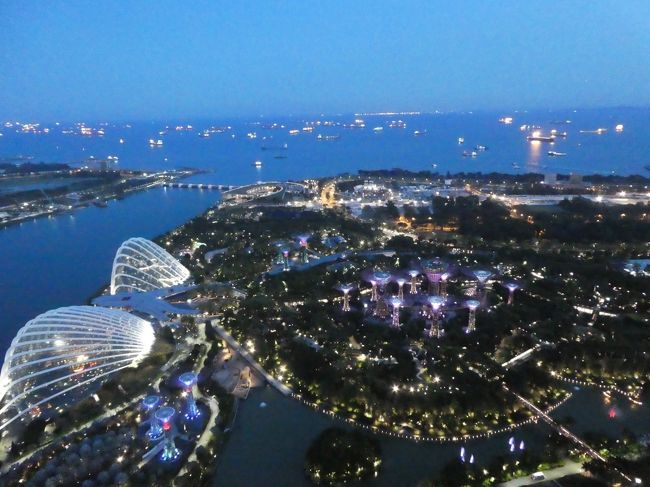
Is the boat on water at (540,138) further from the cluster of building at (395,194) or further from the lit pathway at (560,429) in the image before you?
the lit pathway at (560,429)

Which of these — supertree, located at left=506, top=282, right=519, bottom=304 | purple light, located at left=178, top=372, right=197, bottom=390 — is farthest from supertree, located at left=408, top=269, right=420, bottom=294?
purple light, located at left=178, top=372, right=197, bottom=390

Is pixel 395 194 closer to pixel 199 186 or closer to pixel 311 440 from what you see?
pixel 199 186

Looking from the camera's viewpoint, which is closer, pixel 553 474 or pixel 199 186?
pixel 553 474

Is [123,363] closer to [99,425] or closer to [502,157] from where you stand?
[99,425]

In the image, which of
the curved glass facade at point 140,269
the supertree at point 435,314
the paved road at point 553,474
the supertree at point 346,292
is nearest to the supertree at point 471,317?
the supertree at point 435,314

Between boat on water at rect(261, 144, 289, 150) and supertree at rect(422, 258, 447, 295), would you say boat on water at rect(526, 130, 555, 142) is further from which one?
supertree at rect(422, 258, 447, 295)

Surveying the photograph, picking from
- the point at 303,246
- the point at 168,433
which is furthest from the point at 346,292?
the point at 168,433
